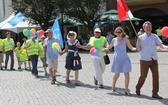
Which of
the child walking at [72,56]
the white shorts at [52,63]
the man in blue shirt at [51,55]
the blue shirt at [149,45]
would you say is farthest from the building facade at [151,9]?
the blue shirt at [149,45]

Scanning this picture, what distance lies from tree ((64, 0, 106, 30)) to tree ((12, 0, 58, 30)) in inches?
69.1

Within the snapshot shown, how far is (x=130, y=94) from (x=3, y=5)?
1402 inches

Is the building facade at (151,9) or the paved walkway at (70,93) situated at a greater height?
the building facade at (151,9)

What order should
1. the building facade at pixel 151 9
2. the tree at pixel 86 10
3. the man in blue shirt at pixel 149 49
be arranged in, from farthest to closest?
the building facade at pixel 151 9 < the tree at pixel 86 10 < the man in blue shirt at pixel 149 49

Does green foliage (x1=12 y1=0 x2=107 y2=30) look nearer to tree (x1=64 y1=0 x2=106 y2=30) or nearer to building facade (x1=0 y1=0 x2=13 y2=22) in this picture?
tree (x1=64 y1=0 x2=106 y2=30)

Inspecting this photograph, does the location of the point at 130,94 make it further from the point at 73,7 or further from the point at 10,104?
the point at 73,7

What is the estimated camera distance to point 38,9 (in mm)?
26641

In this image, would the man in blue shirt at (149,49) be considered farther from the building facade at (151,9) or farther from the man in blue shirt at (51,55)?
the building facade at (151,9)

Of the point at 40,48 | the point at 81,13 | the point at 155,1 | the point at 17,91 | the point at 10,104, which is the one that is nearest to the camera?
the point at 10,104

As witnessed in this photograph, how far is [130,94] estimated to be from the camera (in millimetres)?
7660

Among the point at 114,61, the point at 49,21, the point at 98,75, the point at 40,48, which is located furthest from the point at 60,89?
the point at 49,21

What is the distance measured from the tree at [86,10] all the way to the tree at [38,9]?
176 cm

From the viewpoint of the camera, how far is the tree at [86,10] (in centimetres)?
2475

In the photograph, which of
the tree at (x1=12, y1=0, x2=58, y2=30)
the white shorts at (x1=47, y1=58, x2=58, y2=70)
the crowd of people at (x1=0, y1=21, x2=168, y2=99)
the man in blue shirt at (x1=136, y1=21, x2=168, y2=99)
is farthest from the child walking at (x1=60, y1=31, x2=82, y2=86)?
the tree at (x1=12, y1=0, x2=58, y2=30)
